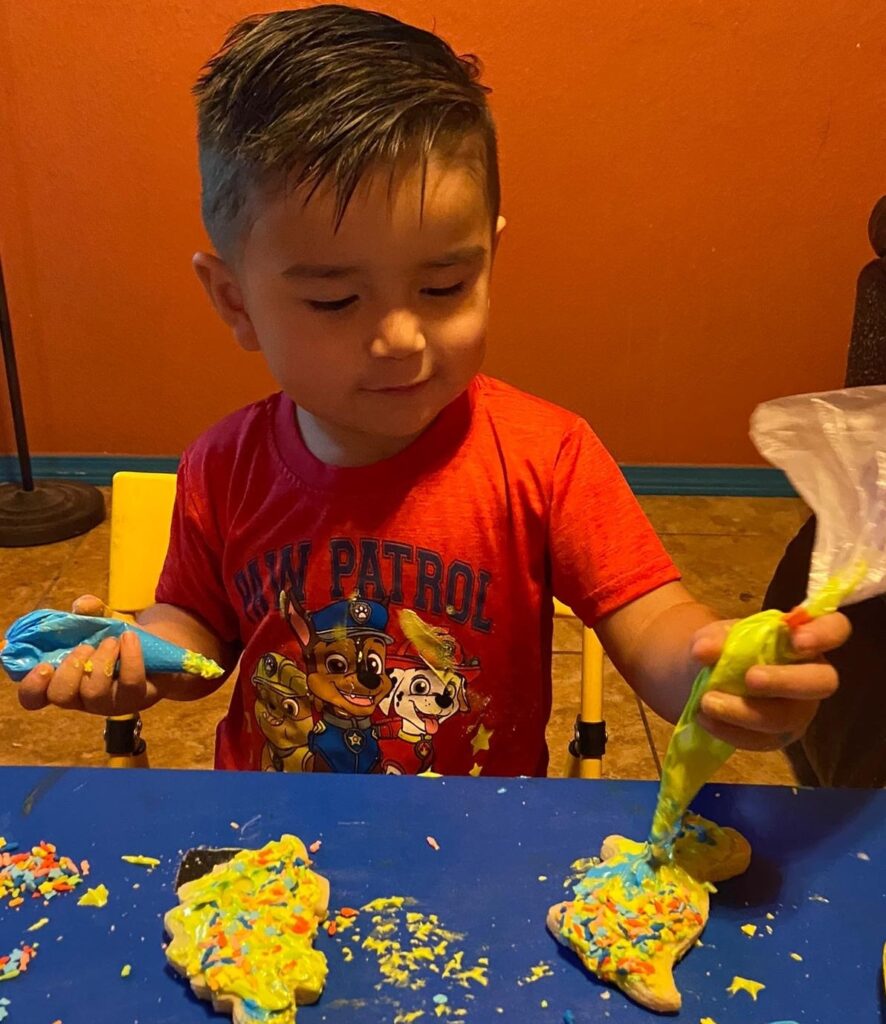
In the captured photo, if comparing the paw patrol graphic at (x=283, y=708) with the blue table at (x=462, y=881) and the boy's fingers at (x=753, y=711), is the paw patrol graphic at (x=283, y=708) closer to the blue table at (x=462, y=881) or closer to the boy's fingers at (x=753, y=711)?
the blue table at (x=462, y=881)

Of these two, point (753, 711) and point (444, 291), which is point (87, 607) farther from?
point (753, 711)

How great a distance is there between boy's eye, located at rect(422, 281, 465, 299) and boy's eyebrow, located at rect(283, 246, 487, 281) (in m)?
0.02

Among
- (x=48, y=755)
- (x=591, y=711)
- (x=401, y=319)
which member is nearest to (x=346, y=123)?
(x=401, y=319)

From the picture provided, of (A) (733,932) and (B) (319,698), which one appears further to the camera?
(B) (319,698)

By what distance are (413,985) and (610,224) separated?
6.30 ft

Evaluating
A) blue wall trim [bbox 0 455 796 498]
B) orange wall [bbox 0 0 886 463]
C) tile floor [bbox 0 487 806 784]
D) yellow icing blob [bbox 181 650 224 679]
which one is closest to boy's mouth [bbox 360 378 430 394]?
yellow icing blob [bbox 181 650 224 679]

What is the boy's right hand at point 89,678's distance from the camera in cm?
70

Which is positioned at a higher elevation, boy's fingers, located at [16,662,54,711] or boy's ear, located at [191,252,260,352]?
boy's ear, located at [191,252,260,352]

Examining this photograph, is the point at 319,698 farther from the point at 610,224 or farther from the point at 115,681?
the point at 610,224

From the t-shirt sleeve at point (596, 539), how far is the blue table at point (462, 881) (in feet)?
0.59

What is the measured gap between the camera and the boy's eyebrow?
69 centimetres

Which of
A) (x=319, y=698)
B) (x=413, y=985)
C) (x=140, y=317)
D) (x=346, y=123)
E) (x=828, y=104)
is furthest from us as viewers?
(x=140, y=317)

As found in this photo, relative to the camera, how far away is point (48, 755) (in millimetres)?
1605

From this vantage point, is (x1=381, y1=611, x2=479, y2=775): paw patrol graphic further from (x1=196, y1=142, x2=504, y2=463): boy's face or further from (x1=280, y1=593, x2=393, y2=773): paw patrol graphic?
(x1=196, y1=142, x2=504, y2=463): boy's face
